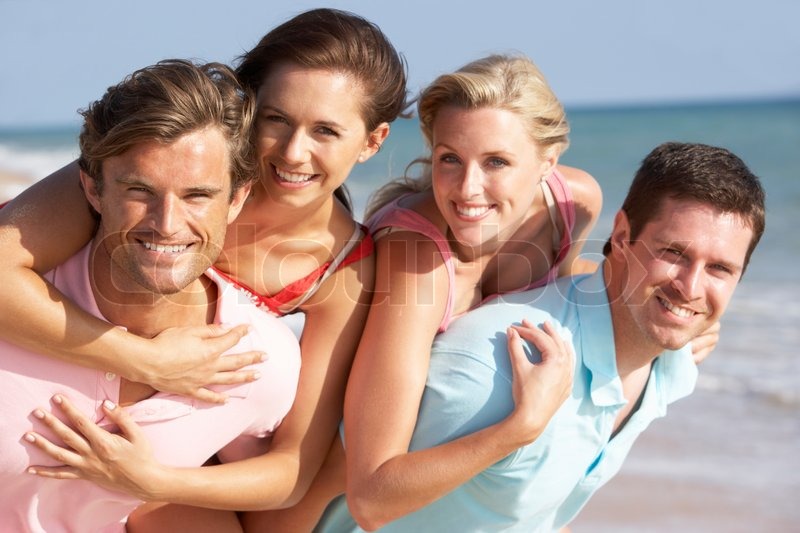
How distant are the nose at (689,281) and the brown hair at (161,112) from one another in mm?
1547

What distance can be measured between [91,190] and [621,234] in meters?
1.89

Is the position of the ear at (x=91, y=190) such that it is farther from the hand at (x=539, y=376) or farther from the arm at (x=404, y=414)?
the hand at (x=539, y=376)

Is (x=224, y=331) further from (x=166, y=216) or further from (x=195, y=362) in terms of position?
(x=166, y=216)

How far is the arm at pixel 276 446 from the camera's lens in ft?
10.5

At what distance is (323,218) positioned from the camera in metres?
3.94

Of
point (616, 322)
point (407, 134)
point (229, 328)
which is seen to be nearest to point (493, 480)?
point (616, 322)

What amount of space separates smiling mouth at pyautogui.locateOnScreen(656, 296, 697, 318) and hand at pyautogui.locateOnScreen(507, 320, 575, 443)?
36 centimetres

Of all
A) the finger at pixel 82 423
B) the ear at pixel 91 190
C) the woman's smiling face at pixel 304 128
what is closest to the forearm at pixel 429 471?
the finger at pixel 82 423

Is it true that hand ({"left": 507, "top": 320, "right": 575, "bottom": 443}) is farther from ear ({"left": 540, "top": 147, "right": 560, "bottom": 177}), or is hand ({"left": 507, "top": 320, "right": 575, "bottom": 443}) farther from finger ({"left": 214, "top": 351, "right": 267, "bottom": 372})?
finger ({"left": 214, "top": 351, "right": 267, "bottom": 372})

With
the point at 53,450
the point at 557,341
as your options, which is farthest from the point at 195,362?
the point at 557,341

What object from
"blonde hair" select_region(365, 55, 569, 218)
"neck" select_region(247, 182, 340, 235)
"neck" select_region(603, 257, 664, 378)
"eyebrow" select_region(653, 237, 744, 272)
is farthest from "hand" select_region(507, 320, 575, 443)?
"neck" select_region(247, 182, 340, 235)

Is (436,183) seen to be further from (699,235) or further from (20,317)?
(20,317)

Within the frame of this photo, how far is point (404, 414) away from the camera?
3562mm

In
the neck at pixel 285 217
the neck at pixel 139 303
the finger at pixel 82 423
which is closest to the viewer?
the finger at pixel 82 423
